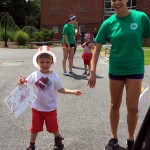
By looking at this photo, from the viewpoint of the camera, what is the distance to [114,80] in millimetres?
4055

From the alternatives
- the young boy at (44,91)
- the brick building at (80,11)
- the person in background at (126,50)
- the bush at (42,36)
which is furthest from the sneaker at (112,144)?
the brick building at (80,11)

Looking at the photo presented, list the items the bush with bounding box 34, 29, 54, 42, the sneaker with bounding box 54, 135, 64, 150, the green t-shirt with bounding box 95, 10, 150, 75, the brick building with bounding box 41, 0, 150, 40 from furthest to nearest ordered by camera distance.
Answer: the brick building with bounding box 41, 0, 150, 40 → the bush with bounding box 34, 29, 54, 42 → the sneaker with bounding box 54, 135, 64, 150 → the green t-shirt with bounding box 95, 10, 150, 75

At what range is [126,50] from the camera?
12.7 feet

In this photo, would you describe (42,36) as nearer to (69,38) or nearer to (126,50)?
(69,38)

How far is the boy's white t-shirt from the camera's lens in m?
3.92

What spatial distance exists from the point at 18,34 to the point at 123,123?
97.3 feet

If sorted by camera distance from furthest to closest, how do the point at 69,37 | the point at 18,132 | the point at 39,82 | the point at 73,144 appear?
the point at 69,37 < the point at 18,132 < the point at 73,144 < the point at 39,82

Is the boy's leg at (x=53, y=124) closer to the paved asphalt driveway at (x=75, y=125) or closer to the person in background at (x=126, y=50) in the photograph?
the paved asphalt driveway at (x=75, y=125)

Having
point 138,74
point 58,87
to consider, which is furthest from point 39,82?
point 138,74

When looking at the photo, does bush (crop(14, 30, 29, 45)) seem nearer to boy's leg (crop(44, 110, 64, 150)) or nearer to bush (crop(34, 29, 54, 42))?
bush (crop(34, 29, 54, 42))

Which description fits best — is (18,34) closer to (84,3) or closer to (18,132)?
(84,3)

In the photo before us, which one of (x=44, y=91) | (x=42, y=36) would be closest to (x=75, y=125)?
(x=44, y=91)

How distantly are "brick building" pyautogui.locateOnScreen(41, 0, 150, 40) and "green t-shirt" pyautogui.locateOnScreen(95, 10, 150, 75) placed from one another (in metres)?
44.7

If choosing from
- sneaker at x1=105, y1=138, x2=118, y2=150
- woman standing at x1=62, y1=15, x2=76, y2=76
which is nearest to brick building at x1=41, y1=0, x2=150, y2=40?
woman standing at x1=62, y1=15, x2=76, y2=76
